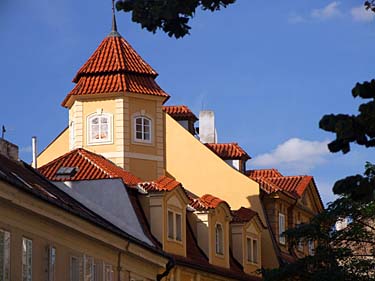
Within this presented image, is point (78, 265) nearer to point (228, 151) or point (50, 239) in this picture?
point (50, 239)

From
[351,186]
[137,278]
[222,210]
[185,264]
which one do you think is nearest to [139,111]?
[222,210]

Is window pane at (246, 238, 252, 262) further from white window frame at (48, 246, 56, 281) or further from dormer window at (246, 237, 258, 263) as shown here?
white window frame at (48, 246, 56, 281)

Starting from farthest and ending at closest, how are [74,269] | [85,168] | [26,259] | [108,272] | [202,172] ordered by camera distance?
[202,172] → [85,168] → [108,272] → [74,269] → [26,259]

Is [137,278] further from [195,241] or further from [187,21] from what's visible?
[187,21]

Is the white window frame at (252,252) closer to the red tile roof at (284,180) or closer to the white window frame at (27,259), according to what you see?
the red tile roof at (284,180)

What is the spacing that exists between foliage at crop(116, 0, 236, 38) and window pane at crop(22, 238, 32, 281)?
16564mm

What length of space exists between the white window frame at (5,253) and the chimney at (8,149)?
674 cm

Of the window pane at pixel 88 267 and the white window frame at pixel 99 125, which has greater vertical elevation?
the white window frame at pixel 99 125

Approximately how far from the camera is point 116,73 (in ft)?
216

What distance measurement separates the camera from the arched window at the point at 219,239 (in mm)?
61250

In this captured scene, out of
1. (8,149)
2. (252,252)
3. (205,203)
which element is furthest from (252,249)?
(8,149)

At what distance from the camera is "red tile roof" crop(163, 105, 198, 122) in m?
70.9

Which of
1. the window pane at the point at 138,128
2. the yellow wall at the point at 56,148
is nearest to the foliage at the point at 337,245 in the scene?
the window pane at the point at 138,128

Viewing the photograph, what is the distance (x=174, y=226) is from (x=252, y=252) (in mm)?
10594
